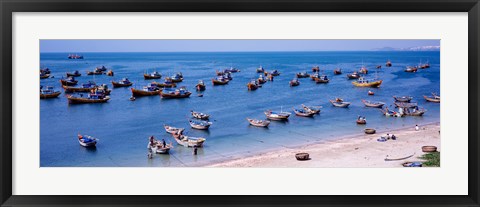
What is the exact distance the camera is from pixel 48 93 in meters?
5.86

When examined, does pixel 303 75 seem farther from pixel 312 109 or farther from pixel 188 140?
pixel 188 140

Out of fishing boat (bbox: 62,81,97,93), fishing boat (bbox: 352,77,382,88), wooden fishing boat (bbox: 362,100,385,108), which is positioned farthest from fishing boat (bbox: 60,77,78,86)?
wooden fishing boat (bbox: 362,100,385,108)

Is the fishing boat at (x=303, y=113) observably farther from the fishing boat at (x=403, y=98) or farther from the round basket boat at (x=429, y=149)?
the round basket boat at (x=429, y=149)

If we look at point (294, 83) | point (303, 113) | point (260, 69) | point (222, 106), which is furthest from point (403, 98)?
point (222, 106)

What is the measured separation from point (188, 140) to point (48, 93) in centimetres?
142

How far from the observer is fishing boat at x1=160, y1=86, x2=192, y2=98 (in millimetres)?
6332

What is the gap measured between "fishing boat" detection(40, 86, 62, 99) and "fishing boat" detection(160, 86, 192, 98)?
41.1 inches

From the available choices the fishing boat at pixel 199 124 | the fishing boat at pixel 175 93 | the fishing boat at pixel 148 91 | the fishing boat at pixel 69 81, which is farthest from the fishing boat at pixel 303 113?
the fishing boat at pixel 69 81

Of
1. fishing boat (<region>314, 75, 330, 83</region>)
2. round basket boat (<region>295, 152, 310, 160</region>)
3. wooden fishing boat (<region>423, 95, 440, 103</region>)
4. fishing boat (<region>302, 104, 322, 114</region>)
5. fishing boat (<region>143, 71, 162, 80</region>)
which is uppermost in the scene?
fishing boat (<region>143, 71, 162, 80</region>)

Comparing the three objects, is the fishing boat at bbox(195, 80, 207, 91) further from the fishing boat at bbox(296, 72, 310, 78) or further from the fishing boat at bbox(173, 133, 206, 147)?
the fishing boat at bbox(296, 72, 310, 78)

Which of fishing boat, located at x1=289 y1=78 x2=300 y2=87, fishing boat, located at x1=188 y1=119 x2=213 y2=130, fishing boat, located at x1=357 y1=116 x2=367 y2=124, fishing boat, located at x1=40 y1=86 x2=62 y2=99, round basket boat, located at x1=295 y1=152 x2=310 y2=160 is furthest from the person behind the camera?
fishing boat, located at x1=289 y1=78 x2=300 y2=87

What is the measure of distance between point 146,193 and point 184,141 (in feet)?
2.36

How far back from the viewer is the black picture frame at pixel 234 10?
550 centimetres

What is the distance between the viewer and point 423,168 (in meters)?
5.75
